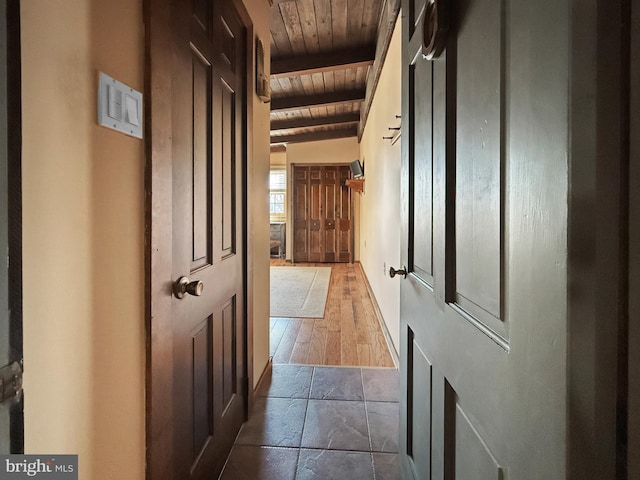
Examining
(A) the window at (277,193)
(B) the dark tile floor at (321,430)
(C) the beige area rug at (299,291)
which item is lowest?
(B) the dark tile floor at (321,430)

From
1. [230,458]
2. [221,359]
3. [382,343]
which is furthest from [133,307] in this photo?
[382,343]

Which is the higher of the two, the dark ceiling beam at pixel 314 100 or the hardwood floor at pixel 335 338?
the dark ceiling beam at pixel 314 100

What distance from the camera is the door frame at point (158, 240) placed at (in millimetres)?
862

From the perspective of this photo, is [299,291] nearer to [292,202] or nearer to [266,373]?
[266,373]

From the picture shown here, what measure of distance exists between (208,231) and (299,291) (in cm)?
371

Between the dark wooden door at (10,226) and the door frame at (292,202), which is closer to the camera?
the dark wooden door at (10,226)

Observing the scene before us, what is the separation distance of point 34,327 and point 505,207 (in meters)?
0.80

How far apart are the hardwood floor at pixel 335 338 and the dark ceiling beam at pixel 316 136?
434 centimetres

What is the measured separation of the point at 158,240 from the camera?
2.95ft

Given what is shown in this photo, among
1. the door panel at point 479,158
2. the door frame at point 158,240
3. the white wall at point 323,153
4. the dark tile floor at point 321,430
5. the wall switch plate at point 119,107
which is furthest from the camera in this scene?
the white wall at point 323,153

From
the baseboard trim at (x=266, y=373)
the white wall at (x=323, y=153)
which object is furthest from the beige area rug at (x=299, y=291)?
the white wall at (x=323, y=153)

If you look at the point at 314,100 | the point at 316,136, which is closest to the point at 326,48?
the point at 314,100

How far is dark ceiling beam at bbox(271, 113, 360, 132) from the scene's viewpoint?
658 cm

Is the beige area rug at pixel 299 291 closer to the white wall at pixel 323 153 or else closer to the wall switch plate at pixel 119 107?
the white wall at pixel 323 153
